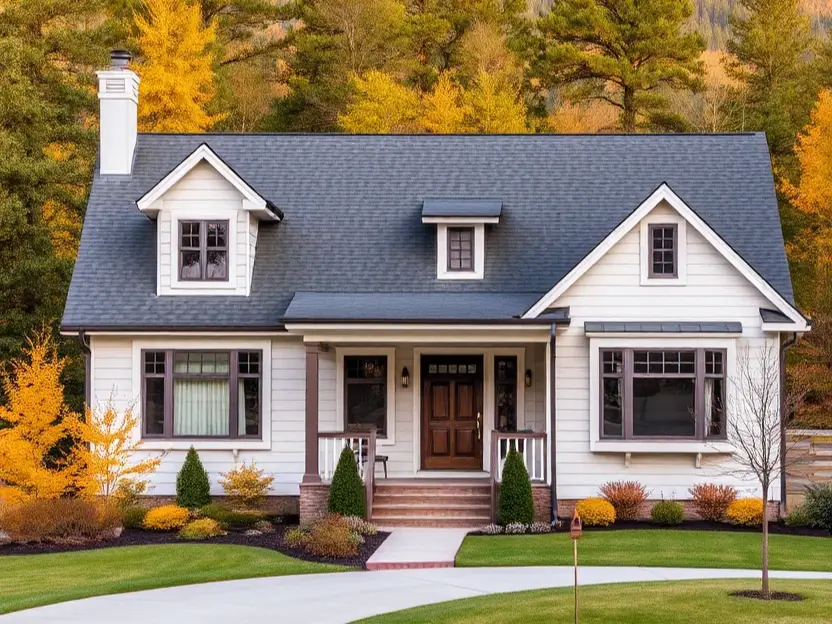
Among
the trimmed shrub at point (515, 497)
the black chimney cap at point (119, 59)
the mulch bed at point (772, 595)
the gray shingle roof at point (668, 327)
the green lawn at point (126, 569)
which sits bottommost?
the green lawn at point (126, 569)

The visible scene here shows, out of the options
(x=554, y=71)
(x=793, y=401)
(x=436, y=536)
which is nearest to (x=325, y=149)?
(x=436, y=536)

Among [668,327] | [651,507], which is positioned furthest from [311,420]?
[668,327]

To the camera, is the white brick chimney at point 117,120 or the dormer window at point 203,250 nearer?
the dormer window at point 203,250

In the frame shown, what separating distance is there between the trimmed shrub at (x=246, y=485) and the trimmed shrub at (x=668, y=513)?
6643mm

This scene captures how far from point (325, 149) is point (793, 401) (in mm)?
11624

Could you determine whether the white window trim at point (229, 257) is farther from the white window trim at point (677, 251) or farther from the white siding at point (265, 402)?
the white window trim at point (677, 251)

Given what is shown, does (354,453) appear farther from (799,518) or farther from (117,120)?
(117,120)

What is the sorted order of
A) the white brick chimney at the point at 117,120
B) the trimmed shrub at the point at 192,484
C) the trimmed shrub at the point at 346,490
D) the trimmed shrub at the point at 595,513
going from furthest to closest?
1. the white brick chimney at the point at 117,120
2. the trimmed shrub at the point at 192,484
3. the trimmed shrub at the point at 595,513
4. the trimmed shrub at the point at 346,490

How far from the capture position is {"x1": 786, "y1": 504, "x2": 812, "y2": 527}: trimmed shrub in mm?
20375

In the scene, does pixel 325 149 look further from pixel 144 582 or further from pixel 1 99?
pixel 144 582

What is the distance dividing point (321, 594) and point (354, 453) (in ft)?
19.7

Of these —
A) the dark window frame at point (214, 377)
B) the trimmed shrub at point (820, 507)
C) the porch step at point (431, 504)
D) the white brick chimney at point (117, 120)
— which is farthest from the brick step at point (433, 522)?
the white brick chimney at point (117, 120)

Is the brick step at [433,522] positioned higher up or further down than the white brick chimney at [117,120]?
further down

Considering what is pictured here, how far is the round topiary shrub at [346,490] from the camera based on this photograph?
20156 mm
